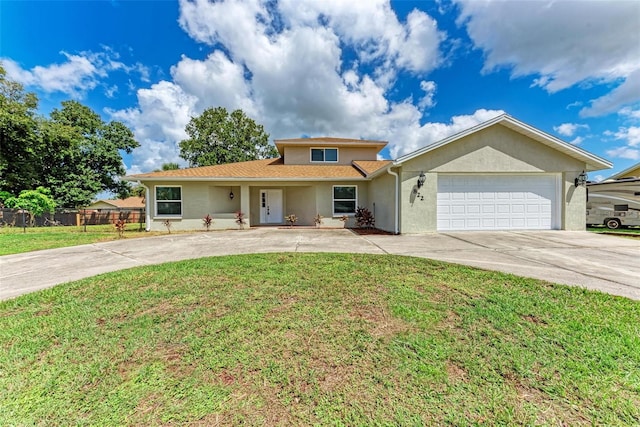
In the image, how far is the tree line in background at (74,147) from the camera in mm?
20109

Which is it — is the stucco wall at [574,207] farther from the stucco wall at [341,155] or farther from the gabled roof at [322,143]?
the stucco wall at [341,155]

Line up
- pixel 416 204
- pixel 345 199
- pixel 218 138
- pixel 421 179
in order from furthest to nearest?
pixel 218 138 → pixel 345 199 → pixel 416 204 → pixel 421 179

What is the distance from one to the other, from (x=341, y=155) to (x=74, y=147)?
24615mm

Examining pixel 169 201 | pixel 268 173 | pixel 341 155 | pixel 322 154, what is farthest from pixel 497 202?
pixel 169 201

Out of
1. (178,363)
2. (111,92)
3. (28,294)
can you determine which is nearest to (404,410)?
(178,363)

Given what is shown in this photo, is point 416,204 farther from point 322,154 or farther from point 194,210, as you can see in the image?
point 194,210

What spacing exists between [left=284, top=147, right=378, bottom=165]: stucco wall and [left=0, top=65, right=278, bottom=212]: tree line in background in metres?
15.9

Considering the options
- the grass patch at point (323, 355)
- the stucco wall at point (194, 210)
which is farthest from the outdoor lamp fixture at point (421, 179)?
the stucco wall at point (194, 210)

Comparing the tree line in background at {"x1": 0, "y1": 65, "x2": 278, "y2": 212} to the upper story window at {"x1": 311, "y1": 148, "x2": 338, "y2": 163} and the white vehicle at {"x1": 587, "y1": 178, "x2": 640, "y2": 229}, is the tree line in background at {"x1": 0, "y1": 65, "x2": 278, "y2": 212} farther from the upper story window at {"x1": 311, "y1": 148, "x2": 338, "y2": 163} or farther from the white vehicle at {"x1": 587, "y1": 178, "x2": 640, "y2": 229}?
the white vehicle at {"x1": 587, "y1": 178, "x2": 640, "y2": 229}

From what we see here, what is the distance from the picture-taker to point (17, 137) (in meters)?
20.0

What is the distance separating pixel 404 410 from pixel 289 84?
2015 cm

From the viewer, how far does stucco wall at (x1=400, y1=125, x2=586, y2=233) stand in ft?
33.5

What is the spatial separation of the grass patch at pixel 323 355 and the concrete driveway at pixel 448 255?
109 cm

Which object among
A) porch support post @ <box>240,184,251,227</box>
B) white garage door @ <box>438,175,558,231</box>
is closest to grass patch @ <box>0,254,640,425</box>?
white garage door @ <box>438,175,558,231</box>
